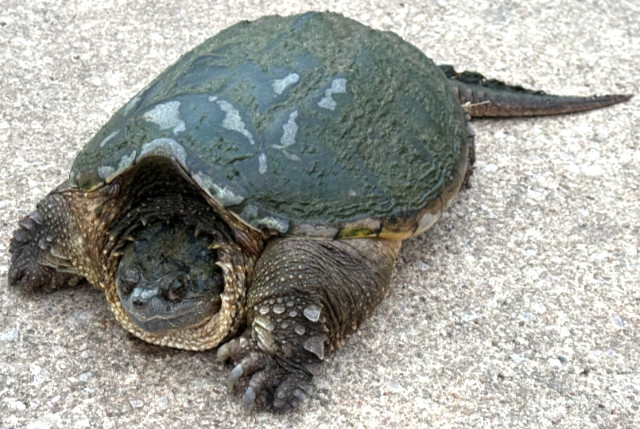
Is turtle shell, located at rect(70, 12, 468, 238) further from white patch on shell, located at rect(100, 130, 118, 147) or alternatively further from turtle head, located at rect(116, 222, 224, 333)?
turtle head, located at rect(116, 222, 224, 333)

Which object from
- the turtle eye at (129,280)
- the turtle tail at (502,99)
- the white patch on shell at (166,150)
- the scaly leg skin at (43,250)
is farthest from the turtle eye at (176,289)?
the turtle tail at (502,99)

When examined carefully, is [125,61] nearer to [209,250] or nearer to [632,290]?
[209,250]

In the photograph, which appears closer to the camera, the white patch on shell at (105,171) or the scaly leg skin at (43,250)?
the white patch on shell at (105,171)

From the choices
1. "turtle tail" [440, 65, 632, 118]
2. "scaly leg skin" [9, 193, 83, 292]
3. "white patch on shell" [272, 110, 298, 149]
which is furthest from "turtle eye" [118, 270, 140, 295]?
"turtle tail" [440, 65, 632, 118]

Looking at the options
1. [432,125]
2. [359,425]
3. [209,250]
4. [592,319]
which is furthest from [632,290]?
[209,250]

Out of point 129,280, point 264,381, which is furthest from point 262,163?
point 264,381

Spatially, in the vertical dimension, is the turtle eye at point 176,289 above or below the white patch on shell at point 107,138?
below

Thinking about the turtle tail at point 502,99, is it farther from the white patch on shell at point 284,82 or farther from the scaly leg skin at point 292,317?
the scaly leg skin at point 292,317
